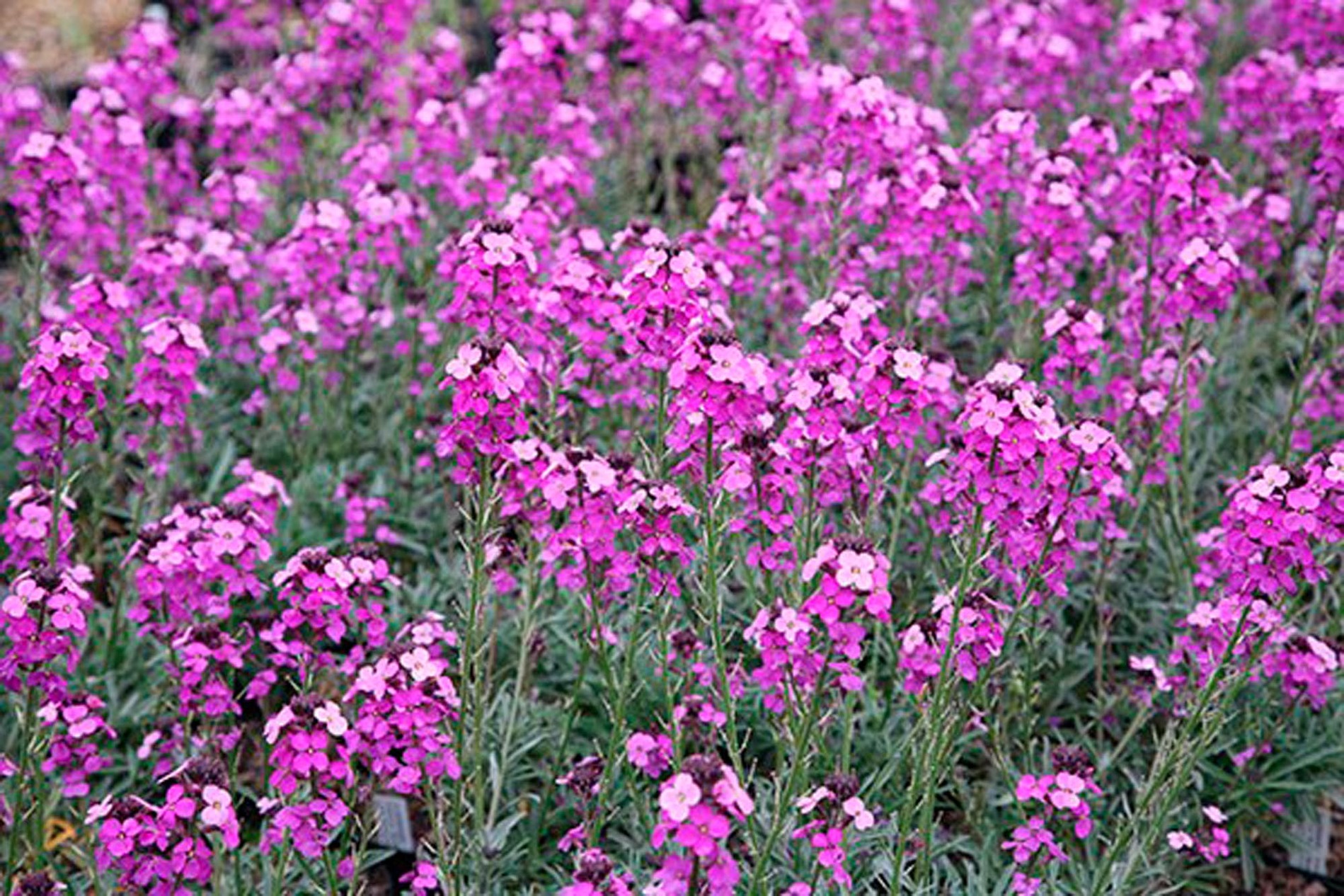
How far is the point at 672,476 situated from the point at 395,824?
1304 millimetres

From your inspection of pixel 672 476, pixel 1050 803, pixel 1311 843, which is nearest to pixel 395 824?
pixel 672 476

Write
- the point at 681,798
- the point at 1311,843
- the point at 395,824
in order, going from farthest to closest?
the point at 1311,843, the point at 395,824, the point at 681,798

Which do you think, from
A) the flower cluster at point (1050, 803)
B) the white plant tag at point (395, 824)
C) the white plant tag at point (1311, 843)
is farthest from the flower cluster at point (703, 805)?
the white plant tag at point (1311, 843)

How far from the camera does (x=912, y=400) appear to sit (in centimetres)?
353

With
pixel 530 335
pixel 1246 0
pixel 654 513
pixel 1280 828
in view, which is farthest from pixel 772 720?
pixel 1246 0

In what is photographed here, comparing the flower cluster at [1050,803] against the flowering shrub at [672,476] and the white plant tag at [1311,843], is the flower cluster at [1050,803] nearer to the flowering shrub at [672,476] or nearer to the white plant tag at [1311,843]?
the flowering shrub at [672,476]

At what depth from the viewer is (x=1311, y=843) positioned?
167 inches

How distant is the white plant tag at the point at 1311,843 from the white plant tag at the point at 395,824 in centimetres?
255

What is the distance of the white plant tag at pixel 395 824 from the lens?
3.98 m

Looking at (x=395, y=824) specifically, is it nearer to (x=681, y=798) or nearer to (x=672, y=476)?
(x=672, y=476)

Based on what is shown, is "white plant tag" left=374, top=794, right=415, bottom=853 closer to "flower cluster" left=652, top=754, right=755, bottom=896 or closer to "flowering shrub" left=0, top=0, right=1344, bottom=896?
"flowering shrub" left=0, top=0, right=1344, bottom=896

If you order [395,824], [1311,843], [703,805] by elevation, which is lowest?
[1311,843]

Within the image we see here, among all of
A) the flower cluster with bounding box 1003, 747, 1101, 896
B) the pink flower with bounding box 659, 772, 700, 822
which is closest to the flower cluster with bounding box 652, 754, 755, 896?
the pink flower with bounding box 659, 772, 700, 822

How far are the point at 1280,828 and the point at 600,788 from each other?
84.0 inches
